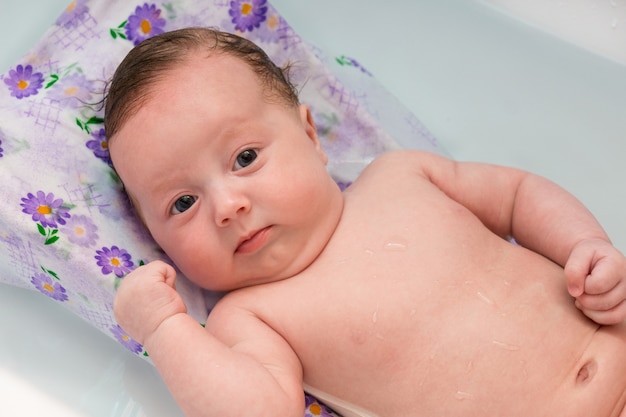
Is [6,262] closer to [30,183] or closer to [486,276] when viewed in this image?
[30,183]

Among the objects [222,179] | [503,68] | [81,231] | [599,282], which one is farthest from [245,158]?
[503,68]

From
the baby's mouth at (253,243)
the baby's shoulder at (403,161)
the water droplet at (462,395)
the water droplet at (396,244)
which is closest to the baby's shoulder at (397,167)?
the baby's shoulder at (403,161)

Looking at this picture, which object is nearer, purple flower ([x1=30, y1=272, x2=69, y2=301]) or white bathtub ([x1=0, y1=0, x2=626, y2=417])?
purple flower ([x1=30, y1=272, x2=69, y2=301])

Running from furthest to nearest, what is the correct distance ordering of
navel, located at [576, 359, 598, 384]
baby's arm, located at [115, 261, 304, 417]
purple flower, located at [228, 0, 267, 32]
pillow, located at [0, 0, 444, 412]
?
purple flower, located at [228, 0, 267, 32] → pillow, located at [0, 0, 444, 412] → navel, located at [576, 359, 598, 384] → baby's arm, located at [115, 261, 304, 417]

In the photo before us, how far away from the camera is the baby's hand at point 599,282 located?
1.06 m

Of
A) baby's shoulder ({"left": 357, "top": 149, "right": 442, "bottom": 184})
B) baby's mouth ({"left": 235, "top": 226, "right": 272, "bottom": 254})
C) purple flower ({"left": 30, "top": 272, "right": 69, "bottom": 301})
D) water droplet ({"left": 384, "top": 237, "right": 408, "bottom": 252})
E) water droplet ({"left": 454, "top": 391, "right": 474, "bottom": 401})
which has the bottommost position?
purple flower ({"left": 30, "top": 272, "right": 69, "bottom": 301})

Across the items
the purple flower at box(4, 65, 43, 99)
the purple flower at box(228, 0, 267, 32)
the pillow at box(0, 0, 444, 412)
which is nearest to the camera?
the pillow at box(0, 0, 444, 412)

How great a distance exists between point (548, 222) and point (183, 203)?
53 centimetres

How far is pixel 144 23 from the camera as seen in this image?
4.49 feet

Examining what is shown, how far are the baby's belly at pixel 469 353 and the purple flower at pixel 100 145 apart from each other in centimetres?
43

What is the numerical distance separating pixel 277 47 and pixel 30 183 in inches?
20.3

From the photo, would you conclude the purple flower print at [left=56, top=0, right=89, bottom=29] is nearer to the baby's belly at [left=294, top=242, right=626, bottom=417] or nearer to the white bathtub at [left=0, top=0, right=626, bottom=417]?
the white bathtub at [left=0, top=0, right=626, bottom=417]

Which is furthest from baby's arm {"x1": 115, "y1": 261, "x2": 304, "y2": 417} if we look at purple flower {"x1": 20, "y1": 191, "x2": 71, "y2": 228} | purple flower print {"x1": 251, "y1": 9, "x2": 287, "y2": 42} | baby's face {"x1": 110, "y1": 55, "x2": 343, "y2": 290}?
purple flower print {"x1": 251, "y1": 9, "x2": 287, "y2": 42}

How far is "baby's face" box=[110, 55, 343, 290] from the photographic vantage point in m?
1.09
